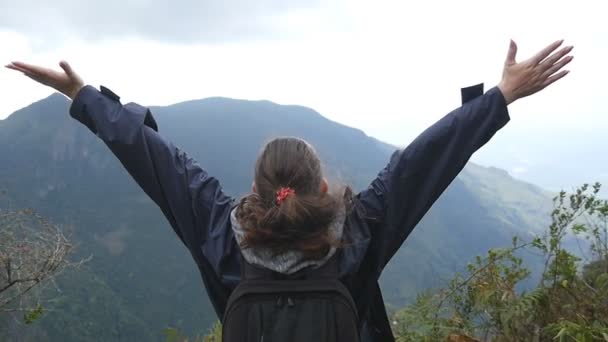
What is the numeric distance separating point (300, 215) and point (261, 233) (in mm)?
121

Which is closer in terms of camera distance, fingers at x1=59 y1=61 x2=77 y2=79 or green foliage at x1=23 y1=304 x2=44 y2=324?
fingers at x1=59 y1=61 x2=77 y2=79

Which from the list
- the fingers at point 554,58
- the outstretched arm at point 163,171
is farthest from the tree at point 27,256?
the fingers at point 554,58

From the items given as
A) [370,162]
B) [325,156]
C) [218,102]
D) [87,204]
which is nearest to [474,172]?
[370,162]

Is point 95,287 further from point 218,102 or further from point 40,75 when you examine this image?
point 218,102

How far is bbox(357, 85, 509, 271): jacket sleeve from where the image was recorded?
5.36 ft

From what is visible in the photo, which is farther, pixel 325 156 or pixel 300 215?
pixel 325 156

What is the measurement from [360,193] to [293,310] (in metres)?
0.42

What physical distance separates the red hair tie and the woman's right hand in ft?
2.92

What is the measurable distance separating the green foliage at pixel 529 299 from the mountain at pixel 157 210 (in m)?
31.1

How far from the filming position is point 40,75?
6.29 feet

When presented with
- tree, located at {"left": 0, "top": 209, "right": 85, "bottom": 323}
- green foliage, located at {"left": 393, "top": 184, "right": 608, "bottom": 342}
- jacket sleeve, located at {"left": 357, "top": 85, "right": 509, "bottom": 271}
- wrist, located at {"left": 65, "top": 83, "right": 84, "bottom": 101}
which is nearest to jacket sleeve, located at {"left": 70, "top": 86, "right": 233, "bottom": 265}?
wrist, located at {"left": 65, "top": 83, "right": 84, "bottom": 101}

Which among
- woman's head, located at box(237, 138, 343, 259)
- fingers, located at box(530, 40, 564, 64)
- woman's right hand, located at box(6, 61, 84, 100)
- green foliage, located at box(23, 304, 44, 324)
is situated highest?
woman's right hand, located at box(6, 61, 84, 100)

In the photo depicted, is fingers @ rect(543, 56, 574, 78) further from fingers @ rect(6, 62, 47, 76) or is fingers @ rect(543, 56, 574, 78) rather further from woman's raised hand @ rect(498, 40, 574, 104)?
fingers @ rect(6, 62, 47, 76)

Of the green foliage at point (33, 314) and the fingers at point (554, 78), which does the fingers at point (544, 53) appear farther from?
the green foliage at point (33, 314)
